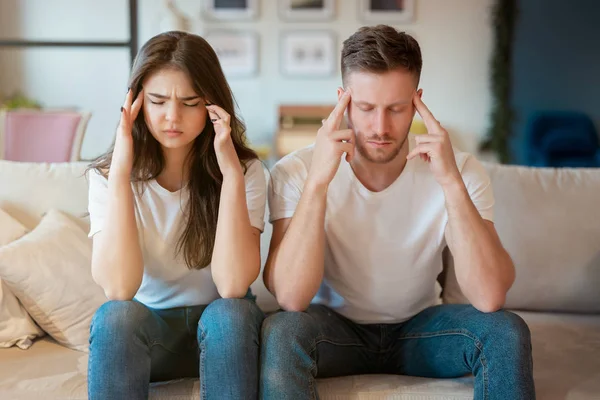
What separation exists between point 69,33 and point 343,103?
480 cm

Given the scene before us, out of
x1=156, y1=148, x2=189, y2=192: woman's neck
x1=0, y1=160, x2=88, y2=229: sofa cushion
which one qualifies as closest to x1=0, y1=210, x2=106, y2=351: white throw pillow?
x1=0, y1=160, x2=88, y2=229: sofa cushion

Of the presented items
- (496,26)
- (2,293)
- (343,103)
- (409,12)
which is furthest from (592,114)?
(2,293)

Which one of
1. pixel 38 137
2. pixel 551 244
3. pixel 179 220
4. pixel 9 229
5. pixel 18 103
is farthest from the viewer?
pixel 18 103

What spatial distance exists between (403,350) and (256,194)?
506mm

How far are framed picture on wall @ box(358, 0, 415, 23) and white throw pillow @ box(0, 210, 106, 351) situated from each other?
452 centimetres

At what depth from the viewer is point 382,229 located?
68.3 inches

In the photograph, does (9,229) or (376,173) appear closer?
(376,173)

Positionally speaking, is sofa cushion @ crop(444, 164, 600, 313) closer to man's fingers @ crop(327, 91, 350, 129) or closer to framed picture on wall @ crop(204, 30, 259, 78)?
man's fingers @ crop(327, 91, 350, 129)

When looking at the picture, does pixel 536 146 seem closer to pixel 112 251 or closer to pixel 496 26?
pixel 496 26

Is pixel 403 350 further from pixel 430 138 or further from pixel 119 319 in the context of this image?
pixel 119 319

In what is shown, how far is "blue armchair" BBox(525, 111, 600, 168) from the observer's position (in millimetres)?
5727

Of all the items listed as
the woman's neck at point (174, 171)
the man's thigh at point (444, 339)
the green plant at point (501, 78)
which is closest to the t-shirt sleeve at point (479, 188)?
the man's thigh at point (444, 339)

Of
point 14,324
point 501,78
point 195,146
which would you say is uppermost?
point 501,78

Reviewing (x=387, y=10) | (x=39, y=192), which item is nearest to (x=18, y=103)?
(x=387, y=10)
